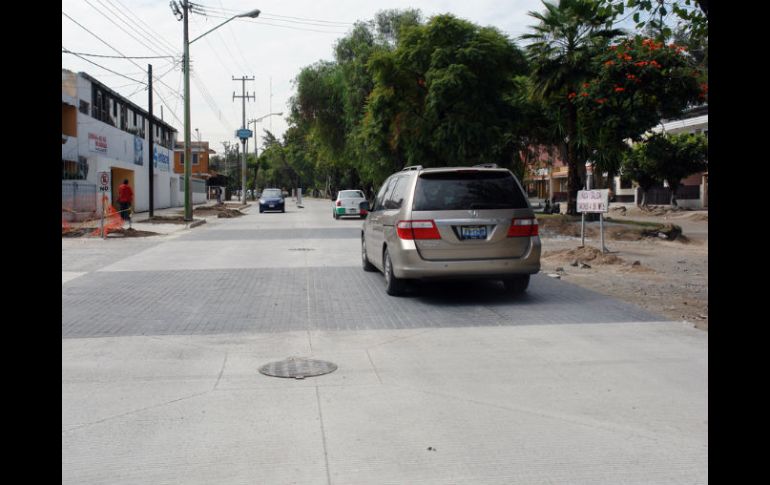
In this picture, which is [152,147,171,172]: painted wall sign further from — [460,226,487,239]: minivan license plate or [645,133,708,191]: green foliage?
[460,226,487,239]: minivan license plate

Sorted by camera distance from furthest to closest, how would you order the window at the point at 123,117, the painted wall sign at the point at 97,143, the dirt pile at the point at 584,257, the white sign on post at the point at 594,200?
1. the window at the point at 123,117
2. the painted wall sign at the point at 97,143
3. the white sign on post at the point at 594,200
4. the dirt pile at the point at 584,257

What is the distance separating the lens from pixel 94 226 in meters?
24.7

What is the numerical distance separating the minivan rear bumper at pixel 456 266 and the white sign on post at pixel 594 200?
684 centimetres

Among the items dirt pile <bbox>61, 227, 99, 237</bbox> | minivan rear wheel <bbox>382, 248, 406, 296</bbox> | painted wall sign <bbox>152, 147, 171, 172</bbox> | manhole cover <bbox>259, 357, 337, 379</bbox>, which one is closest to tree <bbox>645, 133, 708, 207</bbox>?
dirt pile <bbox>61, 227, 99, 237</bbox>

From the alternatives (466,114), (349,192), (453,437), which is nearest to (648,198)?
(349,192)

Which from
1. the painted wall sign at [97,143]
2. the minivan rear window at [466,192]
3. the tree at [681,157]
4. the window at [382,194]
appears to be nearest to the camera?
the minivan rear window at [466,192]

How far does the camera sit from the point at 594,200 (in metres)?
16.3

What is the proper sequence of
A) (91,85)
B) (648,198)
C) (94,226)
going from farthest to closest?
(648,198), (91,85), (94,226)

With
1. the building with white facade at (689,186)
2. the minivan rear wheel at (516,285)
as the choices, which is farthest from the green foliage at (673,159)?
the minivan rear wheel at (516,285)

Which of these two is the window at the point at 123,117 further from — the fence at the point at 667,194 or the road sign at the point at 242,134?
the fence at the point at 667,194

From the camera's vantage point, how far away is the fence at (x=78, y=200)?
28.0m

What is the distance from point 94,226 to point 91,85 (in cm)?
2084
